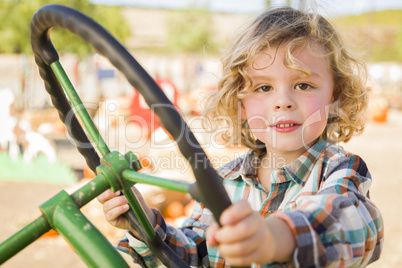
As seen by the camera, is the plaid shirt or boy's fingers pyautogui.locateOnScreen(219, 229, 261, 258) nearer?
boy's fingers pyautogui.locateOnScreen(219, 229, 261, 258)

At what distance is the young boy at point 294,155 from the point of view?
791mm

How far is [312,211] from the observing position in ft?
2.64

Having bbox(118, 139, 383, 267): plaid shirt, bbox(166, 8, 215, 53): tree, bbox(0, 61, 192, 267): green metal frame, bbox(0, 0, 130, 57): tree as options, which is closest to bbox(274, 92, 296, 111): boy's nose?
bbox(118, 139, 383, 267): plaid shirt

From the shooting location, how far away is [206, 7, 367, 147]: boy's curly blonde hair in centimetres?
133

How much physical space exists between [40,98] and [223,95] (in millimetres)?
8514

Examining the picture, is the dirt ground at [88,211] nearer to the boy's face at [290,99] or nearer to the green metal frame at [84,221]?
the boy's face at [290,99]

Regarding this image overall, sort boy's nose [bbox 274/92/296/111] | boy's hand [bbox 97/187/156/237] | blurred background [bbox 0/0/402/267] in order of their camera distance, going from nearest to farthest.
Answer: boy's hand [bbox 97/187/156/237]
boy's nose [bbox 274/92/296/111]
blurred background [bbox 0/0/402/267]

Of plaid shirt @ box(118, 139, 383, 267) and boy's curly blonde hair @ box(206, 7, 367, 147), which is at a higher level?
boy's curly blonde hair @ box(206, 7, 367, 147)

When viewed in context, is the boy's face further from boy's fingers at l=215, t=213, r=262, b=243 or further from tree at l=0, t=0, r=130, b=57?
tree at l=0, t=0, r=130, b=57

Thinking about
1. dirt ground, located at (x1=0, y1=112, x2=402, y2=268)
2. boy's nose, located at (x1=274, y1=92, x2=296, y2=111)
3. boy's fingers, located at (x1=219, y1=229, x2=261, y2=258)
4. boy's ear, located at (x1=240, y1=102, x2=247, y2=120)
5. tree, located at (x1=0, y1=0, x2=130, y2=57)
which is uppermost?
tree, located at (x1=0, y1=0, x2=130, y2=57)

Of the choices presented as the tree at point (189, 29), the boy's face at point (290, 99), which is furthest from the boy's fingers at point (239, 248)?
the tree at point (189, 29)

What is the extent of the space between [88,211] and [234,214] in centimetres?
277

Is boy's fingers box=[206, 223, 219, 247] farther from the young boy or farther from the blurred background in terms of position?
the blurred background

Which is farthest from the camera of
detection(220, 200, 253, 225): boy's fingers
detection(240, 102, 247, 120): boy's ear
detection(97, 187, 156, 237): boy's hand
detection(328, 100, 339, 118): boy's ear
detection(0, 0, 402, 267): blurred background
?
detection(0, 0, 402, 267): blurred background
